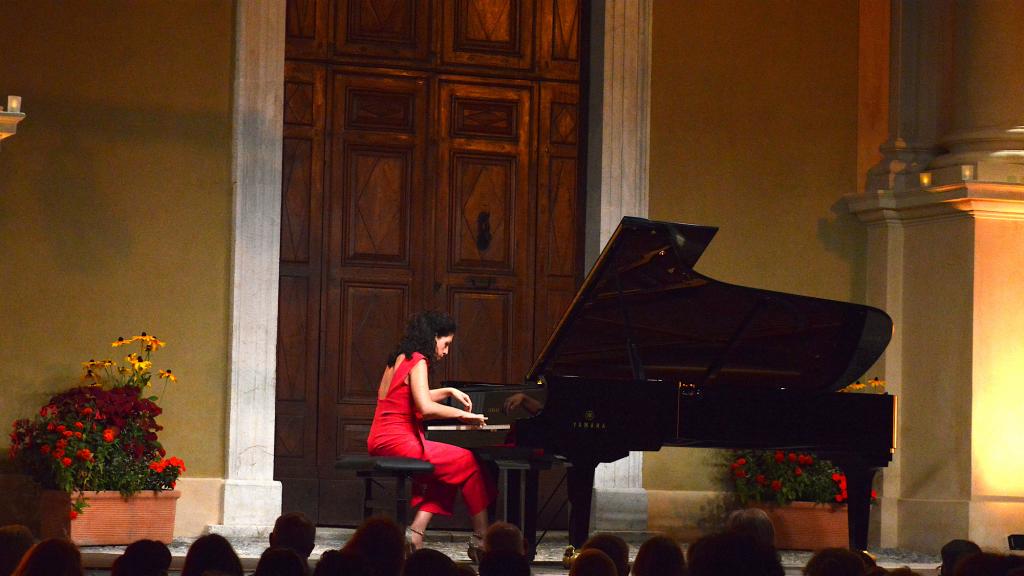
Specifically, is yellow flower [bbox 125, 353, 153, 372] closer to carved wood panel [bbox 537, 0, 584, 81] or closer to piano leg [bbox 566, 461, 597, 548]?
piano leg [bbox 566, 461, 597, 548]

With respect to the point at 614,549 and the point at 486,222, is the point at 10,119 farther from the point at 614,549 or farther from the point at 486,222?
the point at 614,549

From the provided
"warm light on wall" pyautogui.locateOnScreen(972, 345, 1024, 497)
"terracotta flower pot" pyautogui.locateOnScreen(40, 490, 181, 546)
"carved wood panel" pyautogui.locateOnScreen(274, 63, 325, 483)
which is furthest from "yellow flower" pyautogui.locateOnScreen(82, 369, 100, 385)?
"warm light on wall" pyautogui.locateOnScreen(972, 345, 1024, 497)

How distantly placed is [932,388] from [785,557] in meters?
1.46

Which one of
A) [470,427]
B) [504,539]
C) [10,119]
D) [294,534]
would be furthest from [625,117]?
[294,534]

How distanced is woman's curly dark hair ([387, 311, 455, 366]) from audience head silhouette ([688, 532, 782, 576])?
3.93 meters

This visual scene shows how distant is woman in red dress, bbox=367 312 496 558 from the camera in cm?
693

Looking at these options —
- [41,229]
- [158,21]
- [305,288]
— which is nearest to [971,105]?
[305,288]

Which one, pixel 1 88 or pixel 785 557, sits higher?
pixel 1 88

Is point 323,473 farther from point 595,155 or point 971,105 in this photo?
point 971,105

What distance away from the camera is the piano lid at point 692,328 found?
250 inches

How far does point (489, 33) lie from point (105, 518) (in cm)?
358

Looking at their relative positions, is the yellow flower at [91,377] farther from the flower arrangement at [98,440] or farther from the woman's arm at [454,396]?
the woman's arm at [454,396]

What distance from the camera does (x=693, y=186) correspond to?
8.83 metres

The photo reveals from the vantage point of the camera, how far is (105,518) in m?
7.20
